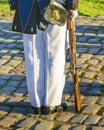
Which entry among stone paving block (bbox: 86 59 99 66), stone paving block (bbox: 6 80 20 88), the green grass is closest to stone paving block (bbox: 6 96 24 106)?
stone paving block (bbox: 6 80 20 88)

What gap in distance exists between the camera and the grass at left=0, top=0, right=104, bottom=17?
9.59 meters

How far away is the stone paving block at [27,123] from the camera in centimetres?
438

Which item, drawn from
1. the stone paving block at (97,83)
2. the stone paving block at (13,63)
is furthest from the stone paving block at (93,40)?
the stone paving block at (97,83)

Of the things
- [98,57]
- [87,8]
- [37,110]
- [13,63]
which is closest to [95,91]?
[37,110]

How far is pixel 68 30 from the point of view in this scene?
435 cm

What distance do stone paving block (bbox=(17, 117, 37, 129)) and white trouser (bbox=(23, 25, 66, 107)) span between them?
17 cm

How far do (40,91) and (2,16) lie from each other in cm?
517

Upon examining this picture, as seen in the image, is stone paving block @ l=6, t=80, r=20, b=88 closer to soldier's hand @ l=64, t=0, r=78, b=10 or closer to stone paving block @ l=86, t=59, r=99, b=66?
stone paving block @ l=86, t=59, r=99, b=66

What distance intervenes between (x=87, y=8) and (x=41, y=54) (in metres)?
6.00

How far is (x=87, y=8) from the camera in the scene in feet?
33.2

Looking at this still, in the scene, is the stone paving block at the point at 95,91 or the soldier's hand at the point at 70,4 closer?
the soldier's hand at the point at 70,4

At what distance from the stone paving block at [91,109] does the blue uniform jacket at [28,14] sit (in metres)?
1.15

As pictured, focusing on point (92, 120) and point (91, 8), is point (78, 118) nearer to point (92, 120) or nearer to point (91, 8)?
point (92, 120)

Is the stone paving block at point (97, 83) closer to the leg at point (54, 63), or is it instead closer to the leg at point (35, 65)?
the leg at point (54, 63)
